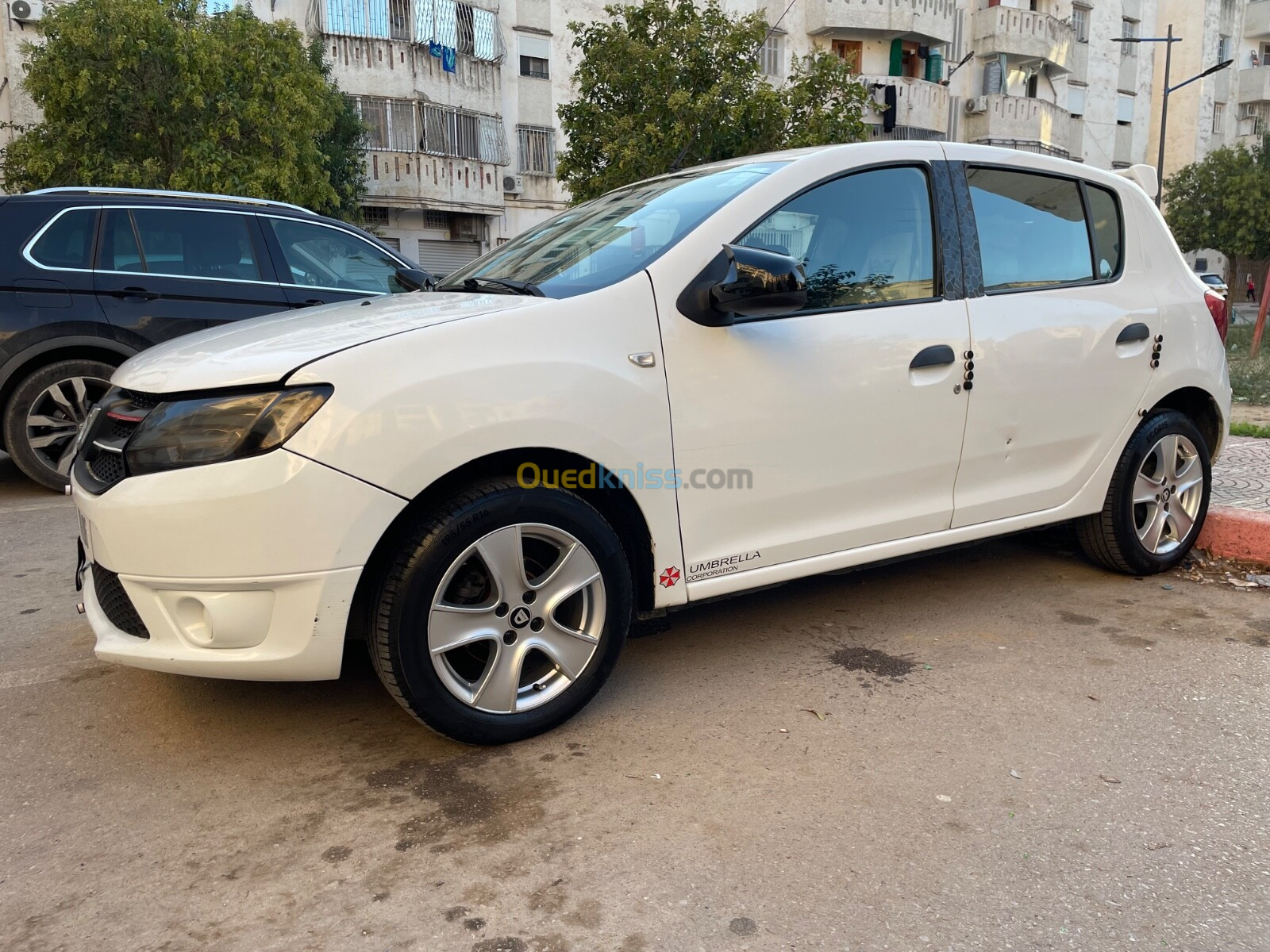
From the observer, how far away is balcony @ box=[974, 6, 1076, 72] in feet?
114

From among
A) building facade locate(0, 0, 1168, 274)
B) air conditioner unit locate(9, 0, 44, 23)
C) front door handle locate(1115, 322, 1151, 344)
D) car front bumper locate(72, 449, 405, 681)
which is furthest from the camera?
building facade locate(0, 0, 1168, 274)

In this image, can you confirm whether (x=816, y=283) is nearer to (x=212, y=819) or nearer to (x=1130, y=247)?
(x=1130, y=247)

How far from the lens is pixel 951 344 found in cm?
350

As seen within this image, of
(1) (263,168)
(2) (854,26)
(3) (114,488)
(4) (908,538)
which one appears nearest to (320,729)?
(3) (114,488)

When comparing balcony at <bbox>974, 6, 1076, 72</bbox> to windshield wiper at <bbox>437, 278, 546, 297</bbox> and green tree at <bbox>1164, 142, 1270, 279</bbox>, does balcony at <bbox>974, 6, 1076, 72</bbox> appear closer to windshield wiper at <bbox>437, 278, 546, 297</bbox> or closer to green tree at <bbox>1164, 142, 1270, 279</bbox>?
green tree at <bbox>1164, 142, 1270, 279</bbox>

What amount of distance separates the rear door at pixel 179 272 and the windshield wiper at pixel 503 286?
11.1ft

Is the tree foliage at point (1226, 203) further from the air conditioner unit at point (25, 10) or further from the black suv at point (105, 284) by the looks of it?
the black suv at point (105, 284)

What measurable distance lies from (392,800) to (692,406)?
4.51 ft

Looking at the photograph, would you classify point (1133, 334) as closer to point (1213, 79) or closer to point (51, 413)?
point (51, 413)

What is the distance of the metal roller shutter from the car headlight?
23.3 meters

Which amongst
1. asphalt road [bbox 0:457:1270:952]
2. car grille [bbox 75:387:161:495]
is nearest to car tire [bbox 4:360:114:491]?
asphalt road [bbox 0:457:1270:952]

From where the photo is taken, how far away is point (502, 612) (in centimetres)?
278

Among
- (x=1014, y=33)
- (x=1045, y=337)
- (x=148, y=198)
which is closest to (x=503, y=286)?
(x=1045, y=337)

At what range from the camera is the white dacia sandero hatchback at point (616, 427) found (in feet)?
8.32
